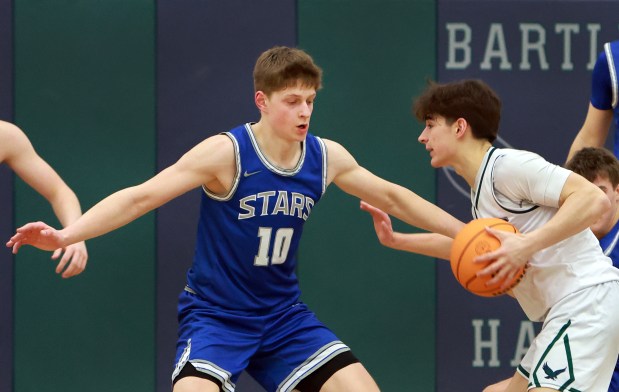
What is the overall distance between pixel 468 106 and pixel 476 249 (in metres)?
0.70

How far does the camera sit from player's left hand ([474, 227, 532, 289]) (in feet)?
15.3

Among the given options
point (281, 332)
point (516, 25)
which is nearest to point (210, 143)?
point (281, 332)

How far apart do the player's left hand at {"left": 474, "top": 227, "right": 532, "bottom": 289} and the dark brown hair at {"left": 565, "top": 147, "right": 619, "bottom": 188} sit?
0.78 meters

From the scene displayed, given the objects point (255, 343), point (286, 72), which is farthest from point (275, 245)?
point (286, 72)

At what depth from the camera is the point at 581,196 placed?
4.72 metres

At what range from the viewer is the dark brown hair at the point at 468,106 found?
5.13 m

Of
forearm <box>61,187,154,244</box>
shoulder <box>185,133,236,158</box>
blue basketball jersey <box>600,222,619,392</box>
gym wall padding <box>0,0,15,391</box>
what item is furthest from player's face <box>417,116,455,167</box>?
gym wall padding <box>0,0,15,391</box>

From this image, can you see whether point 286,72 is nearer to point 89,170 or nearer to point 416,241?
point 416,241

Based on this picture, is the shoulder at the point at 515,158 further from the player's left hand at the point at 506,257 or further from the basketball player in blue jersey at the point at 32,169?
the basketball player in blue jersey at the point at 32,169

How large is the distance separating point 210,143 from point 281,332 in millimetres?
882

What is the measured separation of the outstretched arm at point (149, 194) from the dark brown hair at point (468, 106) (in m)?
0.90

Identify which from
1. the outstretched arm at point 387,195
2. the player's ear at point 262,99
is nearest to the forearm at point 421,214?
the outstretched arm at point 387,195

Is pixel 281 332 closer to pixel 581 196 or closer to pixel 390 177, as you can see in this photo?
pixel 581 196

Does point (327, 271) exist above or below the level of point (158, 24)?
below
